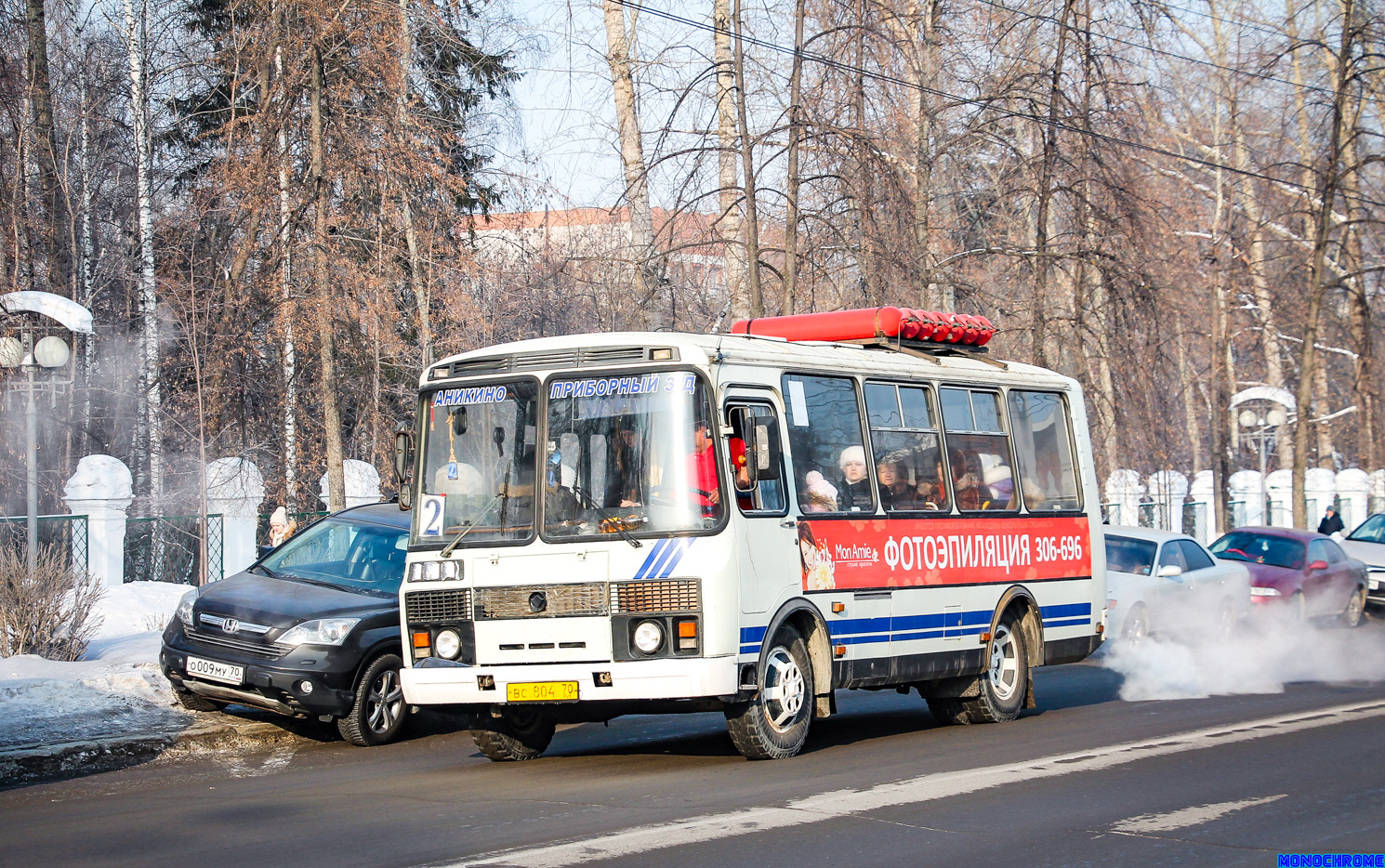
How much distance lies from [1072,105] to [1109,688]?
33.4 feet

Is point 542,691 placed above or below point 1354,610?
above

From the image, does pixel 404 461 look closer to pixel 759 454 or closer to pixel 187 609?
pixel 759 454

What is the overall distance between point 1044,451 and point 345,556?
6350mm

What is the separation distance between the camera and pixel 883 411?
11102 millimetres

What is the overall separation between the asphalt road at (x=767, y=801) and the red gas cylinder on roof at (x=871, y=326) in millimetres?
3273

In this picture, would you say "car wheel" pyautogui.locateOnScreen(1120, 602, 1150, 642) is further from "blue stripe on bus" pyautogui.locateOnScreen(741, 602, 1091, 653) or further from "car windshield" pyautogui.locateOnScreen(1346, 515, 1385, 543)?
"car windshield" pyautogui.locateOnScreen(1346, 515, 1385, 543)

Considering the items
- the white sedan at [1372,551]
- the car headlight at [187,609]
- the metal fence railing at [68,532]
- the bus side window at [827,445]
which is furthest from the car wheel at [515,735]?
the white sedan at [1372,551]

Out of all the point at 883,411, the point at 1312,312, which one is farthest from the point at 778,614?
the point at 1312,312

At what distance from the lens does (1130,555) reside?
17.9m

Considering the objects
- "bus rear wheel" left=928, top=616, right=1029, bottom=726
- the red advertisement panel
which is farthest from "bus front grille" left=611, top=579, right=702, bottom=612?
"bus rear wheel" left=928, top=616, right=1029, bottom=726

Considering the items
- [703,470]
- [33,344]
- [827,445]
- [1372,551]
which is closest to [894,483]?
[827,445]

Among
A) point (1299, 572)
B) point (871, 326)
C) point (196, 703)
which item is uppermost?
point (871, 326)

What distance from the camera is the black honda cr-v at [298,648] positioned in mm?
10820

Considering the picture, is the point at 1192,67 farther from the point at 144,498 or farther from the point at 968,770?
the point at 968,770
